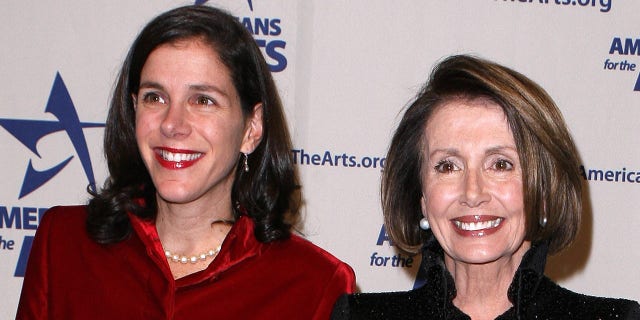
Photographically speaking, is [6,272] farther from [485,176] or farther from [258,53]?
[485,176]

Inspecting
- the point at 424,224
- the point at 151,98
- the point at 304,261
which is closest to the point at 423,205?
the point at 424,224

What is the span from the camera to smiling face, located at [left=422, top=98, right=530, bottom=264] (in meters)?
2.14

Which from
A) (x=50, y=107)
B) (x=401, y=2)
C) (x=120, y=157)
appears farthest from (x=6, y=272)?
(x=401, y=2)

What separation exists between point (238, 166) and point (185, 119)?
0.33m

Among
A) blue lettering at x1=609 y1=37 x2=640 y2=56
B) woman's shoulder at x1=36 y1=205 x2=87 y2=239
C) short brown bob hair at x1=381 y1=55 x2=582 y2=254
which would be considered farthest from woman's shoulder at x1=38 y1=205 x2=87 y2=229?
blue lettering at x1=609 y1=37 x2=640 y2=56

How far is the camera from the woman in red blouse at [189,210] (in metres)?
2.47

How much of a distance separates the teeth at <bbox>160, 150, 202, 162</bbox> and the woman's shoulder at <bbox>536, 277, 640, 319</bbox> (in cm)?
102

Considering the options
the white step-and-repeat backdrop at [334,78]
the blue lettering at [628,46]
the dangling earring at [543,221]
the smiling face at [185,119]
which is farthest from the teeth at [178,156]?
the blue lettering at [628,46]

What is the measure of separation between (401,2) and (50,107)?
5.34ft

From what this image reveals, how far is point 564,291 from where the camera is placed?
2.26 metres

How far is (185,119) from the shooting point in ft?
7.98

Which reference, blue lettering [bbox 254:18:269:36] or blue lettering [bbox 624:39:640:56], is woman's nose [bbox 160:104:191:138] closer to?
blue lettering [bbox 254:18:269:36]

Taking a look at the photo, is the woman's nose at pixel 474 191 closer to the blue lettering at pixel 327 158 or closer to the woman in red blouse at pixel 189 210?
the woman in red blouse at pixel 189 210

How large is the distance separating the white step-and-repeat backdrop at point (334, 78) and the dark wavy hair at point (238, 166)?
109 centimetres
